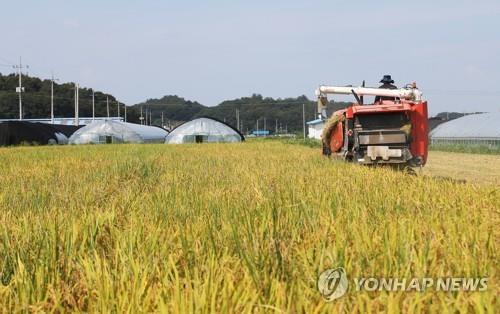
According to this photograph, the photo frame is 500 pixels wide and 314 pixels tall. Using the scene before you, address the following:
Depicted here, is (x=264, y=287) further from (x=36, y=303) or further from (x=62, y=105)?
(x=62, y=105)

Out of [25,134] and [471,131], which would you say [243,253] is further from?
[25,134]

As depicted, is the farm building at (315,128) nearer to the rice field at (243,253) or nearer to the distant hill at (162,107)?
the distant hill at (162,107)

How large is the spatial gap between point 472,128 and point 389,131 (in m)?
23.9

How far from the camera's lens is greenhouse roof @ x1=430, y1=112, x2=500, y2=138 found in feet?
88.7

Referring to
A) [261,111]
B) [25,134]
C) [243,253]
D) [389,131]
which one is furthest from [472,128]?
[261,111]

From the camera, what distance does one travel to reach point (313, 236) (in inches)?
105

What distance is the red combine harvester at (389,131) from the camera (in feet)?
26.1

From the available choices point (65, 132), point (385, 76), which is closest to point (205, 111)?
point (65, 132)

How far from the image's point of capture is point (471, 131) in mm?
29188

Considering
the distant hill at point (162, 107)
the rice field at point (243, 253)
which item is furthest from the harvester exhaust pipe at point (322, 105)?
the distant hill at point (162, 107)

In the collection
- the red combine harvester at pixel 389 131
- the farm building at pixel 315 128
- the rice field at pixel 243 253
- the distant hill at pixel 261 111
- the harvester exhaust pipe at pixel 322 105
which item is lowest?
the rice field at pixel 243 253

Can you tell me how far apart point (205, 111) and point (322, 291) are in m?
116

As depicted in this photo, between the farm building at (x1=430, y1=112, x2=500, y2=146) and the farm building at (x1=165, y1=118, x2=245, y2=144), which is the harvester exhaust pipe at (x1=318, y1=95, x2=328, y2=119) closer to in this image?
the farm building at (x1=430, y1=112, x2=500, y2=146)

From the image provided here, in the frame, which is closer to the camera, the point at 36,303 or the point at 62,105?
the point at 36,303
